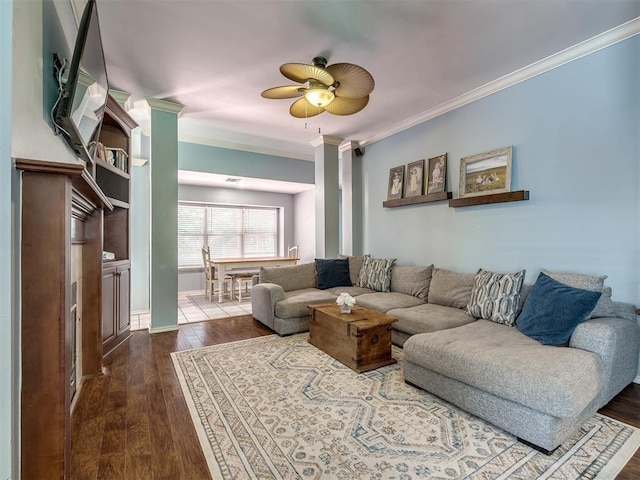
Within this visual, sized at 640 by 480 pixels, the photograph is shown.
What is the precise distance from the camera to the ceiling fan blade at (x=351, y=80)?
227cm

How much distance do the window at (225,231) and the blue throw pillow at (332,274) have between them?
3567 millimetres

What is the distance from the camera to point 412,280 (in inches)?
153

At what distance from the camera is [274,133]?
5023mm

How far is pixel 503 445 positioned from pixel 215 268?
5116 millimetres

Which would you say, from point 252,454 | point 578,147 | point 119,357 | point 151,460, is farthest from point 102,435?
point 578,147

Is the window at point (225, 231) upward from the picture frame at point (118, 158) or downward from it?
downward

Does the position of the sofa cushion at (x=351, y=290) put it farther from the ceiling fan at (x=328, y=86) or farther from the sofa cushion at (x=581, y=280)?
the ceiling fan at (x=328, y=86)

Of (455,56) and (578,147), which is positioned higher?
(455,56)

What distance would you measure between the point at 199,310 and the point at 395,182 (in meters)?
3.66

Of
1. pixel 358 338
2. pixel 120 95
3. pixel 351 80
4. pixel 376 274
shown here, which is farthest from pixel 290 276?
pixel 120 95

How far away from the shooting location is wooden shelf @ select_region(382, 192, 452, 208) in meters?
3.80

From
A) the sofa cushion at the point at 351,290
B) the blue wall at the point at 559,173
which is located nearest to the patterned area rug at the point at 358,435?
the blue wall at the point at 559,173

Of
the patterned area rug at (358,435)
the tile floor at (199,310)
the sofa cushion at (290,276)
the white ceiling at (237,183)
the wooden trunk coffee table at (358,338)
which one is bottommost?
the tile floor at (199,310)

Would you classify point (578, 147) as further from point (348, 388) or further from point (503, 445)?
point (348, 388)
